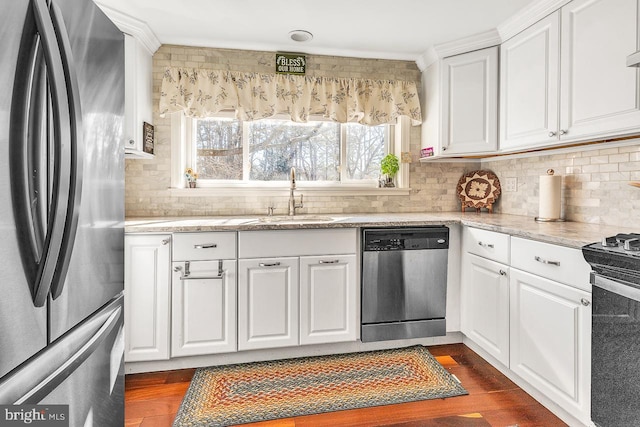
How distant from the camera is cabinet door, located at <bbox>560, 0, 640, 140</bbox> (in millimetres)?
1711

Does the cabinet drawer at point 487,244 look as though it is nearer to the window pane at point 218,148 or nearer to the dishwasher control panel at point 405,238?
the dishwasher control panel at point 405,238

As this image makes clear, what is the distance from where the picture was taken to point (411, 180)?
3.16 m

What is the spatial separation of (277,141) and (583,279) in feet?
7.54

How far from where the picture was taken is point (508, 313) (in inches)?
81.4

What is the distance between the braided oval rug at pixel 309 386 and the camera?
1.84 metres

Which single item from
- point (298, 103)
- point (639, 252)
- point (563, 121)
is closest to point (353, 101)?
point (298, 103)

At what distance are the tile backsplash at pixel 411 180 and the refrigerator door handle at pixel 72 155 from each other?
2.00 metres

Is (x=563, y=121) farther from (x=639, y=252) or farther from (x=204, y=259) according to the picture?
(x=204, y=259)

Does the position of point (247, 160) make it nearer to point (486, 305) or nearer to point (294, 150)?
point (294, 150)

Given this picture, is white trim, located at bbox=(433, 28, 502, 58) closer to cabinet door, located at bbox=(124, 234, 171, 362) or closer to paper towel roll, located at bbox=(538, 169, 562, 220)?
paper towel roll, located at bbox=(538, 169, 562, 220)

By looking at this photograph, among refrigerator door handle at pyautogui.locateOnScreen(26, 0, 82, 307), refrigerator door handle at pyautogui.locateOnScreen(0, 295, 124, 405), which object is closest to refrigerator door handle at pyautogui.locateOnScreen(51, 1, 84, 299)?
refrigerator door handle at pyautogui.locateOnScreen(26, 0, 82, 307)

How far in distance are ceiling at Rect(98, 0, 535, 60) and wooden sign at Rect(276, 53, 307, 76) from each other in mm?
53

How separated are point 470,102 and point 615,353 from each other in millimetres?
1935

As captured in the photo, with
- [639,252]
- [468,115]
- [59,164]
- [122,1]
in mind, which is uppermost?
[122,1]
